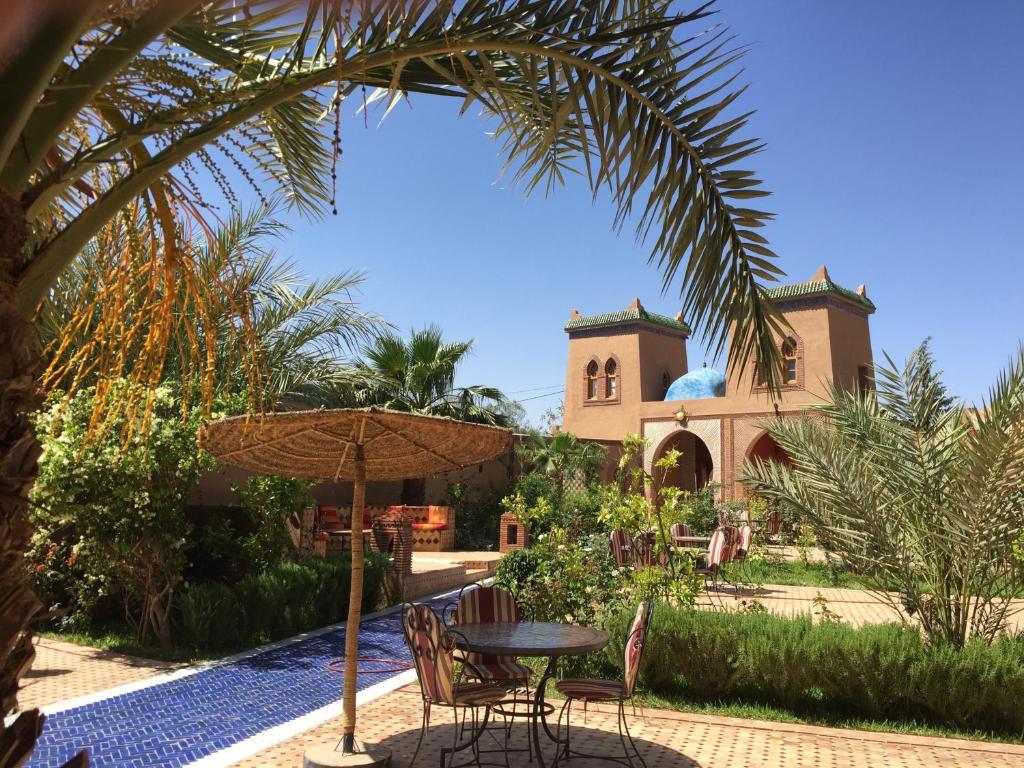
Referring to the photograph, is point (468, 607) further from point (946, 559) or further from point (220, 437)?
point (946, 559)

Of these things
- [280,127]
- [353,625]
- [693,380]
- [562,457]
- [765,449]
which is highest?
[693,380]

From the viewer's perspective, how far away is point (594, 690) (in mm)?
4258

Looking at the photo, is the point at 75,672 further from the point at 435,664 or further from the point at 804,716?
the point at 804,716

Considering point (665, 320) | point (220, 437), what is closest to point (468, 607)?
point (220, 437)

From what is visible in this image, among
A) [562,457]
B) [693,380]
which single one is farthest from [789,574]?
[693,380]

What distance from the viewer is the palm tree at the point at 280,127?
5.61ft

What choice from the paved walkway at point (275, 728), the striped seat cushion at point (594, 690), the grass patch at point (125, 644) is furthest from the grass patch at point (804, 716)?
the grass patch at point (125, 644)

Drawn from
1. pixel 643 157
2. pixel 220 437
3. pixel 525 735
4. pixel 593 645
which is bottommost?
pixel 525 735

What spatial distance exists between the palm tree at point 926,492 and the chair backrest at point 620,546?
288 centimetres

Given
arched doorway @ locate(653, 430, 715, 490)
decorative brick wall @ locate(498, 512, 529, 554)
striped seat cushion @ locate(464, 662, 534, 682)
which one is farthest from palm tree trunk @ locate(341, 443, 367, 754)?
arched doorway @ locate(653, 430, 715, 490)

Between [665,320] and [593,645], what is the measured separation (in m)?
20.6

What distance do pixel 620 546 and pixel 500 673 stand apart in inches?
176

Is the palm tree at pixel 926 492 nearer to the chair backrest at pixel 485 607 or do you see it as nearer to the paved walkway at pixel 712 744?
the paved walkway at pixel 712 744

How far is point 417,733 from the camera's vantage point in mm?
4980
